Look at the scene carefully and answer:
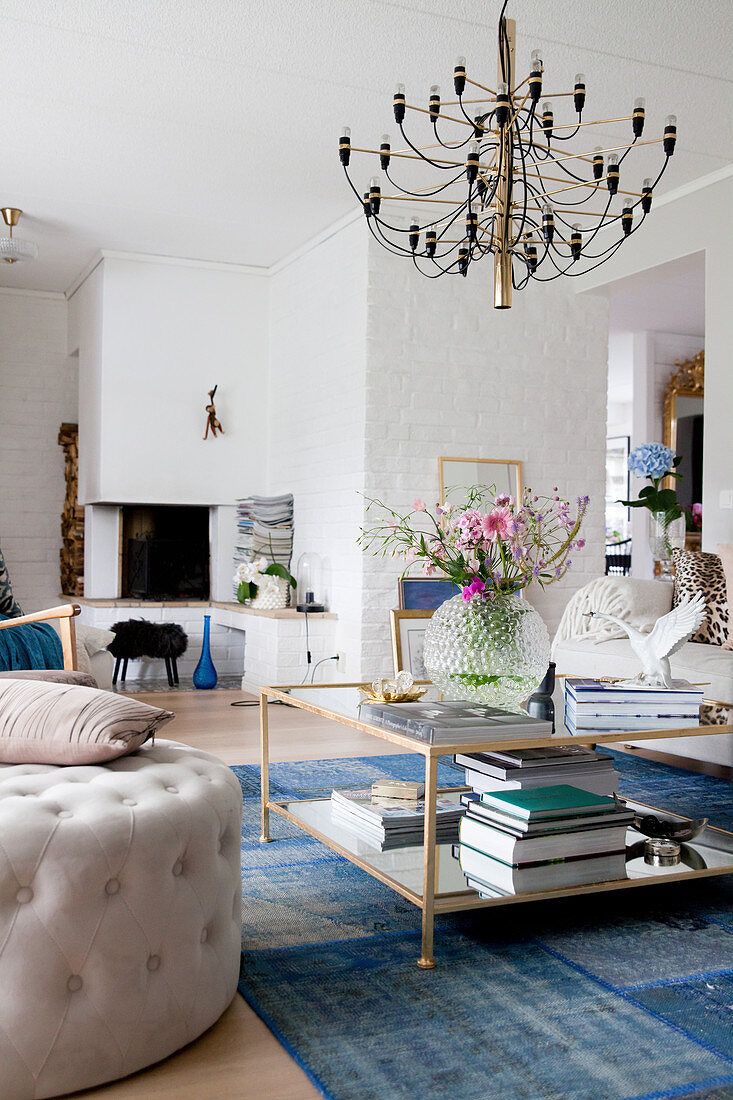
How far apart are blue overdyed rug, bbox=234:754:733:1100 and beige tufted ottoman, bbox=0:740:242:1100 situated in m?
0.24

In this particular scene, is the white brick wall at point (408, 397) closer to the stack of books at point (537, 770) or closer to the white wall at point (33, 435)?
the white wall at point (33, 435)

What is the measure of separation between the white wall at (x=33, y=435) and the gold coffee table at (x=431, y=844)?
5008mm

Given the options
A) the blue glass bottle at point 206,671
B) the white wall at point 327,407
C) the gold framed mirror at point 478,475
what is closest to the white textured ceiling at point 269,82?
the white wall at point 327,407

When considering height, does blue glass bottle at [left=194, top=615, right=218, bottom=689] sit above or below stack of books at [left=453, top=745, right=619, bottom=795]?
below

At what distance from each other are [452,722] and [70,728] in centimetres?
78

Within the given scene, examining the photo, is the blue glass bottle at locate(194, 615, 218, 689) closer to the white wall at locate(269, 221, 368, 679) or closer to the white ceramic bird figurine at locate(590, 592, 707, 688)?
the white wall at locate(269, 221, 368, 679)

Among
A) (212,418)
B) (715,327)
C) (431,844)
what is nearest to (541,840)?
(431,844)

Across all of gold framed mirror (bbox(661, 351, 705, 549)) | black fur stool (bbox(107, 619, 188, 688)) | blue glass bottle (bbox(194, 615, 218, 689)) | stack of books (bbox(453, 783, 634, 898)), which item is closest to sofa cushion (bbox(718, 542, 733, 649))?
stack of books (bbox(453, 783, 634, 898))

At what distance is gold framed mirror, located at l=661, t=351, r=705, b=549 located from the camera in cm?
803

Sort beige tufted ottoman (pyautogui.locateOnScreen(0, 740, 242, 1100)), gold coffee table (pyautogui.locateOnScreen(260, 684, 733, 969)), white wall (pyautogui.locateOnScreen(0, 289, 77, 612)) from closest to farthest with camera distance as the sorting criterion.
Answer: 1. beige tufted ottoman (pyautogui.locateOnScreen(0, 740, 242, 1100))
2. gold coffee table (pyautogui.locateOnScreen(260, 684, 733, 969))
3. white wall (pyautogui.locateOnScreen(0, 289, 77, 612))

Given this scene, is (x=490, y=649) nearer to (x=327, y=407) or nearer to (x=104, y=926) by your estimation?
(x=104, y=926)

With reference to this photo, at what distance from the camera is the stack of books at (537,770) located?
2322 mm

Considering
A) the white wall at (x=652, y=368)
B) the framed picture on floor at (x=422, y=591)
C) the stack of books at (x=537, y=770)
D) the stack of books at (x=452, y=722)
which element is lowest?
the stack of books at (x=537, y=770)

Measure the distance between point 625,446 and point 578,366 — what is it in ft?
20.8
